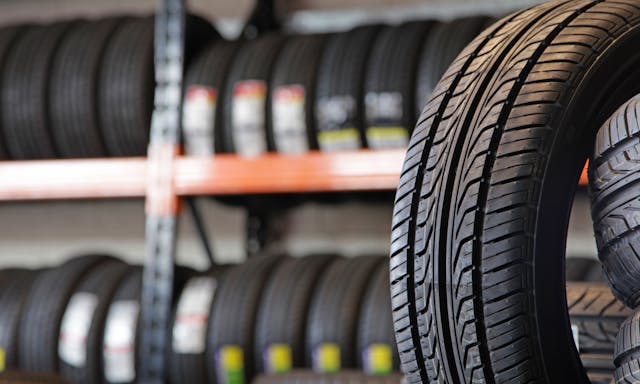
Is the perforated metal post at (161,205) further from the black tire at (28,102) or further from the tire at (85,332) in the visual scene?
the black tire at (28,102)

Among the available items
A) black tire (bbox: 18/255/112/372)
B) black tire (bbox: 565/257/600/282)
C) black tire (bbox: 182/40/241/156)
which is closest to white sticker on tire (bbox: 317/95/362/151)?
black tire (bbox: 182/40/241/156)

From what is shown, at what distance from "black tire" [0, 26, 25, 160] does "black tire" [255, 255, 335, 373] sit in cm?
106

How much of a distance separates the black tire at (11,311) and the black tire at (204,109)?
755 mm

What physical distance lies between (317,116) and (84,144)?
0.82 m

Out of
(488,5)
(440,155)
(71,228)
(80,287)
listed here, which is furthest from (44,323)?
(440,155)

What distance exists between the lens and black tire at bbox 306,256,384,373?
299 cm

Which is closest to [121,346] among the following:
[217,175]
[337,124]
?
[217,175]

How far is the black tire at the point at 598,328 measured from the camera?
1670 mm

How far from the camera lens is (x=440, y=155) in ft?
4.62

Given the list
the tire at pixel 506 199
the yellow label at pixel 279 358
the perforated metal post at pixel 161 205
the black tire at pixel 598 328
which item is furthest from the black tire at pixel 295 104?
the tire at pixel 506 199

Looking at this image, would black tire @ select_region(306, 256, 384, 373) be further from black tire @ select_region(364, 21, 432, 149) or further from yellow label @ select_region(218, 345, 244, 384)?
black tire @ select_region(364, 21, 432, 149)

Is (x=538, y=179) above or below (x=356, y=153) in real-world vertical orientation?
below

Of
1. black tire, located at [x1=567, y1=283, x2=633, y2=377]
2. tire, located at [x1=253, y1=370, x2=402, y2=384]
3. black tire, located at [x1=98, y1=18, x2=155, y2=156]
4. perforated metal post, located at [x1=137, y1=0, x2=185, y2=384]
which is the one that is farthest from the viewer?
black tire, located at [x1=98, y1=18, x2=155, y2=156]

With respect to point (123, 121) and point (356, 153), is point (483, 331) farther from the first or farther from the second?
point (123, 121)
